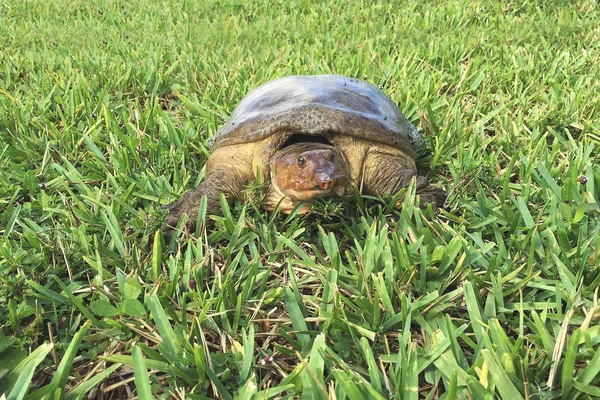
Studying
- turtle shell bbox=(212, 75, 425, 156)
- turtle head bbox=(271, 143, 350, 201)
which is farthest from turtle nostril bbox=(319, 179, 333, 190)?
turtle shell bbox=(212, 75, 425, 156)

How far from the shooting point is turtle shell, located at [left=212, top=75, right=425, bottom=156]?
215cm

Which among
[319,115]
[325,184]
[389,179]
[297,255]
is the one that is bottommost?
[297,255]

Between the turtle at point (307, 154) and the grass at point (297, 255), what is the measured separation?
100 mm

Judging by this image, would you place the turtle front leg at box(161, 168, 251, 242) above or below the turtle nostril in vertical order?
below

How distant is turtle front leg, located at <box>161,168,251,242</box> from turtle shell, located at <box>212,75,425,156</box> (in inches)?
7.7

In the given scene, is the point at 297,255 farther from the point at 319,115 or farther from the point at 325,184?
the point at 319,115

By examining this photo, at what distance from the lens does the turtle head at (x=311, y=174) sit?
6.43 ft

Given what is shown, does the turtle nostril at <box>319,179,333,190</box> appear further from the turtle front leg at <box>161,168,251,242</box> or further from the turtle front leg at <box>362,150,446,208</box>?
the turtle front leg at <box>161,168,251,242</box>

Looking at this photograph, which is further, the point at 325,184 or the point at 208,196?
the point at 208,196

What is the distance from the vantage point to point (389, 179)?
2.20 metres

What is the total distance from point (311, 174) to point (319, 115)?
33 cm

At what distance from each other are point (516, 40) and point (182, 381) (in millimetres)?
4062

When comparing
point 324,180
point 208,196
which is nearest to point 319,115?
point 324,180

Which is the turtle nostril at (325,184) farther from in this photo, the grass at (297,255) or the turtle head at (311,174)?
the grass at (297,255)
